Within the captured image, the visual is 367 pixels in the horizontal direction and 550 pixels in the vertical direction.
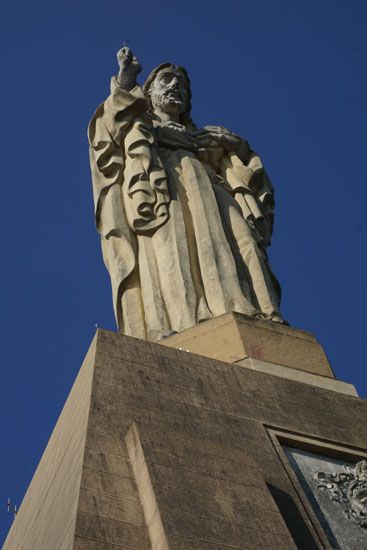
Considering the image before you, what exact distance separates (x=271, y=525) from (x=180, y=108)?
21.5 ft

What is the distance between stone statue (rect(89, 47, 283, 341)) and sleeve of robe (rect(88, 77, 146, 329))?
11 mm

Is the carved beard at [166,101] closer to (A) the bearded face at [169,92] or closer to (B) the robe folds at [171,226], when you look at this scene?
(A) the bearded face at [169,92]

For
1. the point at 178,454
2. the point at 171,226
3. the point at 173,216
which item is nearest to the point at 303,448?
the point at 178,454

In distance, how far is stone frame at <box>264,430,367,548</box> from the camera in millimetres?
6018

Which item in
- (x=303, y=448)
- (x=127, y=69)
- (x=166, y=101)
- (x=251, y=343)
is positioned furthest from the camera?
(x=166, y=101)

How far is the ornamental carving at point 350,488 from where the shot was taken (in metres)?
6.03

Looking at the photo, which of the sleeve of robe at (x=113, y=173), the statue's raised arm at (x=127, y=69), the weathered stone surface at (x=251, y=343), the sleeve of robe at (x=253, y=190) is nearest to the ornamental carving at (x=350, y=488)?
the weathered stone surface at (x=251, y=343)

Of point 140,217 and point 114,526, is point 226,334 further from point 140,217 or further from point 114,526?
point 114,526

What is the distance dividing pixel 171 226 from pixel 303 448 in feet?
10.1

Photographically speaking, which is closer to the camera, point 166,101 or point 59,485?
point 59,485

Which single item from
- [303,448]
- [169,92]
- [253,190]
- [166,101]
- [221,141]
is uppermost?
[169,92]

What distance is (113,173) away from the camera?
9.91m

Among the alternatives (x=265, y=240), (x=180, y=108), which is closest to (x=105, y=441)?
(x=265, y=240)

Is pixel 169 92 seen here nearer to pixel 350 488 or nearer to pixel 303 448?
pixel 303 448
